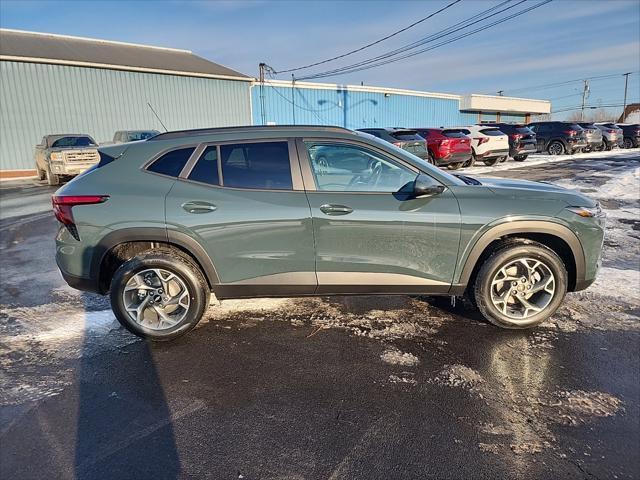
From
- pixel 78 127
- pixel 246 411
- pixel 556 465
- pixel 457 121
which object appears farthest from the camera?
pixel 457 121

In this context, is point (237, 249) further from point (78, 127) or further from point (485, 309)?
point (78, 127)

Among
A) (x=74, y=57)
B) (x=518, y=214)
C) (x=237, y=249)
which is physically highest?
(x=74, y=57)

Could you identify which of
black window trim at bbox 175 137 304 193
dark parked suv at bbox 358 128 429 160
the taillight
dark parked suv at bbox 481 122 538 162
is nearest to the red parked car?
dark parked suv at bbox 358 128 429 160

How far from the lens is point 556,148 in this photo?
23.8m

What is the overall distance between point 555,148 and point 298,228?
24.9m

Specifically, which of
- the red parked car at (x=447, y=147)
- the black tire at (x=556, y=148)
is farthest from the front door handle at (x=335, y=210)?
the black tire at (x=556, y=148)

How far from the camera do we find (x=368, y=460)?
91.0 inches

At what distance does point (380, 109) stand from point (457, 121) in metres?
13.4

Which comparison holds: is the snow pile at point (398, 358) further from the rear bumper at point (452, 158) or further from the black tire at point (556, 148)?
the black tire at point (556, 148)

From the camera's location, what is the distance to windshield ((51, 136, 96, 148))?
15.8 m

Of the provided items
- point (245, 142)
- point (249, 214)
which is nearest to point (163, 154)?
point (245, 142)

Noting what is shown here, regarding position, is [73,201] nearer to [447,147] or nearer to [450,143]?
[447,147]

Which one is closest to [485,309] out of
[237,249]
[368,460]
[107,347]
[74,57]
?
[368,460]

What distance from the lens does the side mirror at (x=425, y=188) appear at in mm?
3432
